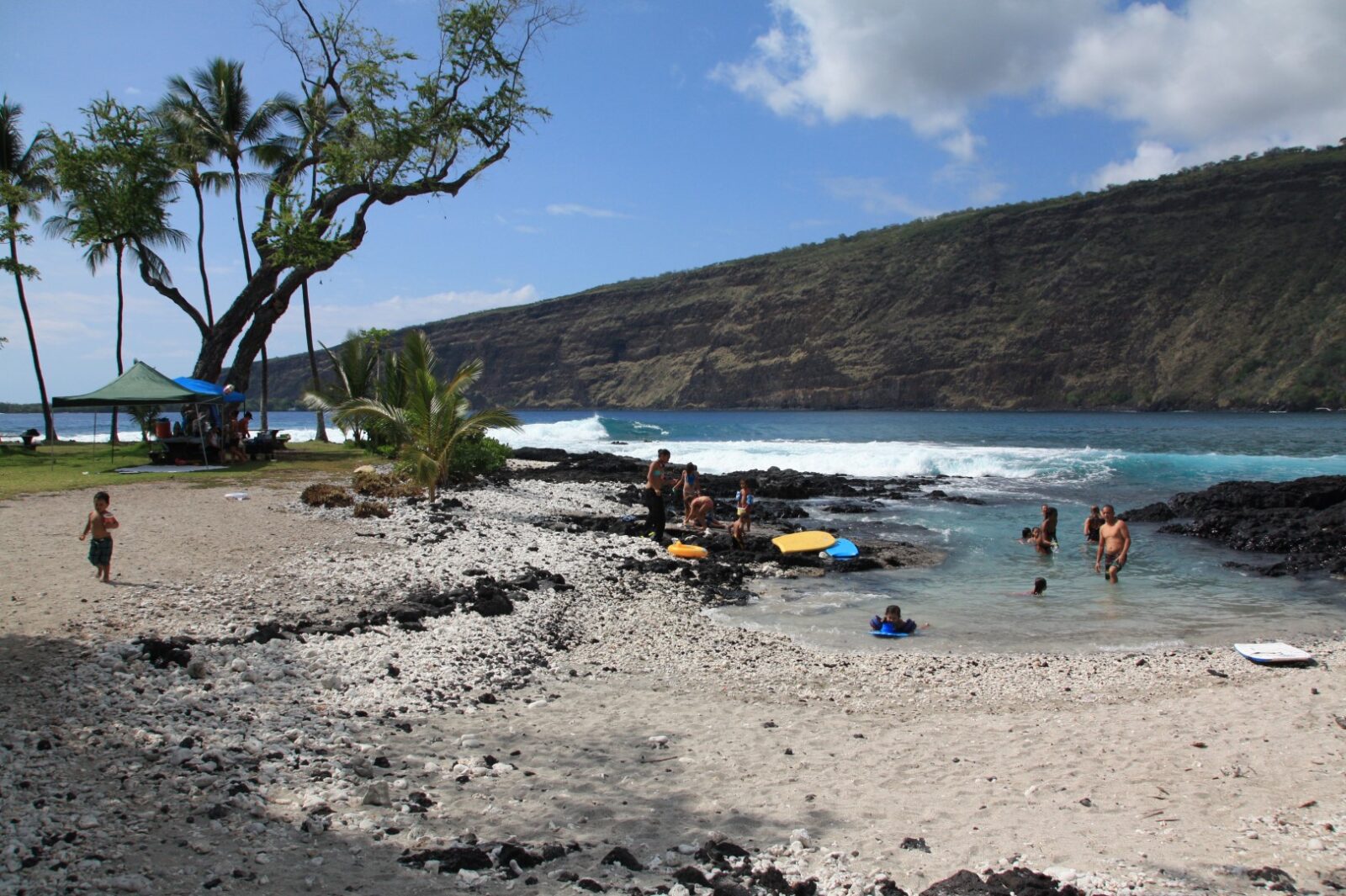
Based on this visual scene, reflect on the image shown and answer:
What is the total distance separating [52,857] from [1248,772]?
6.51m

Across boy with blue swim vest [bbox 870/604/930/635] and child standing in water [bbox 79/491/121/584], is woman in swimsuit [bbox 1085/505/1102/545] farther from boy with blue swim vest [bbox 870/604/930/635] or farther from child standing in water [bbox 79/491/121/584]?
child standing in water [bbox 79/491/121/584]

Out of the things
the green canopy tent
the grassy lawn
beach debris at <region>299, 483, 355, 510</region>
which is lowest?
beach debris at <region>299, 483, 355, 510</region>

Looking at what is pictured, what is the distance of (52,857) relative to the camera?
11.9 ft

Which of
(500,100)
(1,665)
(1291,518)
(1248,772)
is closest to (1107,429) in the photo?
(1291,518)

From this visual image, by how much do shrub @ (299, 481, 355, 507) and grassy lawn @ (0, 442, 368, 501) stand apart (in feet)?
10.5

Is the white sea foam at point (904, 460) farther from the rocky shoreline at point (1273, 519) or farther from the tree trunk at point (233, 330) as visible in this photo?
the tree trunk at point (233, 330)

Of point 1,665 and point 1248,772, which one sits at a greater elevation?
point 1,665

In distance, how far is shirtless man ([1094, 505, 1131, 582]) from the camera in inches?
507

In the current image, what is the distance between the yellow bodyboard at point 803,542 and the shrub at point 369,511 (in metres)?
6.38

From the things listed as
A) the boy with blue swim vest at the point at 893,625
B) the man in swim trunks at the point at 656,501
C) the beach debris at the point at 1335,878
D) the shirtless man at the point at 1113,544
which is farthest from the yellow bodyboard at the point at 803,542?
the beach debris at the point at 1335,878

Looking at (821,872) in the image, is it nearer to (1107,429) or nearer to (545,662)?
(545,662)

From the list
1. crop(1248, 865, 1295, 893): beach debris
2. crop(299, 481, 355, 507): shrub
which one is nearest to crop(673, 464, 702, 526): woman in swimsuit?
crop(299, 481, 355, 507): shrub

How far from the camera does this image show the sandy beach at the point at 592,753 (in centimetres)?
406

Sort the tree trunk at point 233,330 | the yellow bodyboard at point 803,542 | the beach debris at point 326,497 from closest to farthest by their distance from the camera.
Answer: the yellow bodyboard at point 803,542, the beach debris at point 326,497, the tree trunk at point 233,330
